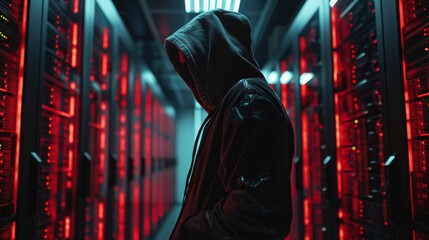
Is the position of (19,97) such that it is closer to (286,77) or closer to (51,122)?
(51,122)

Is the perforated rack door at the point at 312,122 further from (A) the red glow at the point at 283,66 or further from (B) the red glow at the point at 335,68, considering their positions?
(A) the red glow at the point at 283,66

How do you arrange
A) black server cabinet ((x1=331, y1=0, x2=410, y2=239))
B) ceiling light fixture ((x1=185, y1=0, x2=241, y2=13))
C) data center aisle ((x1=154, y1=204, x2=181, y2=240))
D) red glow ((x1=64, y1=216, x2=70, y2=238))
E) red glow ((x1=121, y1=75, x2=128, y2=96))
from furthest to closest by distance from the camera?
data center aisle ((x1=154, y1=204, x2=181, y2=240)) → red glow ((x1=121, y1=75, x2=128, y2=96)) → ceiling light fixture ((x1=185, y1=0, x2=241, y2=13)) → red glow ((x1=64, y1=216, x2=70, y2=238)) → black server cabinet ((x1=331, y1=0, x2=410, y2=239))

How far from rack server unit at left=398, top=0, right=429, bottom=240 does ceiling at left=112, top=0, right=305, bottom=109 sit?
2.46 metres

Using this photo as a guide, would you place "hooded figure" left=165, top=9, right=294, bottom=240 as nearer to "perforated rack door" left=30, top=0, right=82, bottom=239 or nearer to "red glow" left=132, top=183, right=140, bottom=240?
"perforated rack door" left=30, top=0, right=82, bottom=239

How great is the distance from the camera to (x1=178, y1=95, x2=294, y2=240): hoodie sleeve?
1.04 metres

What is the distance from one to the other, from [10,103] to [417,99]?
164 cm

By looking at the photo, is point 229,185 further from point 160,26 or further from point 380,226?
point 160,26

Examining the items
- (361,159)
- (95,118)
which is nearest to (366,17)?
(361,159)

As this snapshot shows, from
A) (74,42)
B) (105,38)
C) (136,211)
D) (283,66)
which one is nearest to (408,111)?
(74,42)

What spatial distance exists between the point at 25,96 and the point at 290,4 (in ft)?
11.0

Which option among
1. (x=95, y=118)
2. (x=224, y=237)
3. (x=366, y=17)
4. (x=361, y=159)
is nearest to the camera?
(x=224, y=237)

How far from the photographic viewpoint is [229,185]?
110 centimetres

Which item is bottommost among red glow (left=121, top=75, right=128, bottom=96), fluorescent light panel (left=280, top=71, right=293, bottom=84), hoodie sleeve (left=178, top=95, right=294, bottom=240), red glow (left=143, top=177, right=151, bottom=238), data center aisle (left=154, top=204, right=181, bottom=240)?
data center aisle (left=154, top=204, right=181, bottom=240)

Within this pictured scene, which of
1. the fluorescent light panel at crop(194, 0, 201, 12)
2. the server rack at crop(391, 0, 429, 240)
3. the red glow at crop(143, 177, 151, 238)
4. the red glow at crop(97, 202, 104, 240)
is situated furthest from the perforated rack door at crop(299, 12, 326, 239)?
the red glow at crop(143, 177, 151, 238)
